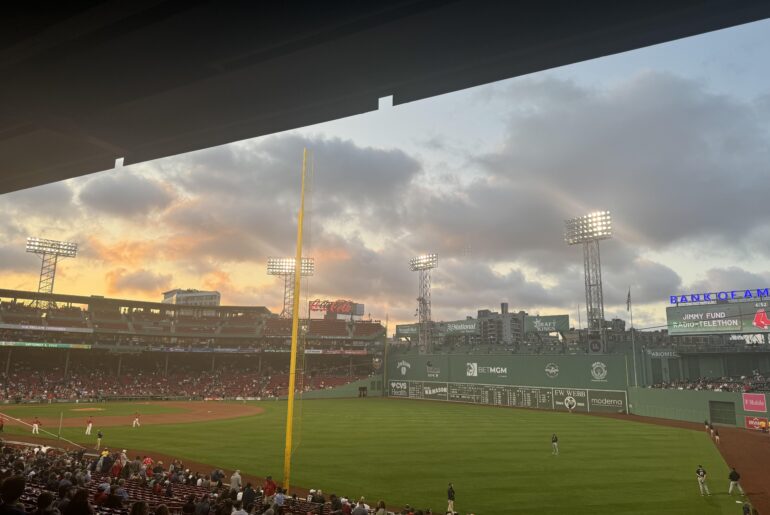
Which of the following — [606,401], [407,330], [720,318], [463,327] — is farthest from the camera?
[407,330]

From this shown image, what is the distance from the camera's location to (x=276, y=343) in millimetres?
82875

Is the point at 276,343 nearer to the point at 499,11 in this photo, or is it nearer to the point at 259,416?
the point at 259,416

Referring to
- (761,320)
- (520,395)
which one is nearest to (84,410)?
(520,395)

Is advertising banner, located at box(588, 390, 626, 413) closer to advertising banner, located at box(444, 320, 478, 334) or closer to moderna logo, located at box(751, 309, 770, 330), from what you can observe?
moderna logo, located at box(751, 309, 770, 330)

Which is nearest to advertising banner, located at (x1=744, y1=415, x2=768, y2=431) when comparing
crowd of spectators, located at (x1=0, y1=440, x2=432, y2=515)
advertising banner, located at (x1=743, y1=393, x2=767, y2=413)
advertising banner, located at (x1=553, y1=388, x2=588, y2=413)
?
advertising banner, located at (x1=743, y1=393, x2=767, y2=413)

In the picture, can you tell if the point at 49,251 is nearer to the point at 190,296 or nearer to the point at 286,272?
the point at 286,272

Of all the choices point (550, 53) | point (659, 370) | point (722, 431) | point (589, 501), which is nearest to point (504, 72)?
point (550, 53)

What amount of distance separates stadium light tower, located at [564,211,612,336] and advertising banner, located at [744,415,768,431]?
16.6 meters

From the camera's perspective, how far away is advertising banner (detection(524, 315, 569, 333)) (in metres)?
68.9

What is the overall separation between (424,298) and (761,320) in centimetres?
4556

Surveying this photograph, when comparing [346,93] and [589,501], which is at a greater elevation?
[346,93]

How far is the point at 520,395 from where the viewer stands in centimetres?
5916

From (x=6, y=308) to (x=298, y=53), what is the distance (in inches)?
3198

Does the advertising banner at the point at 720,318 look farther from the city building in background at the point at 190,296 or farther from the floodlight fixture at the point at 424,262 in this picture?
the city building in background at the point at 190,296
